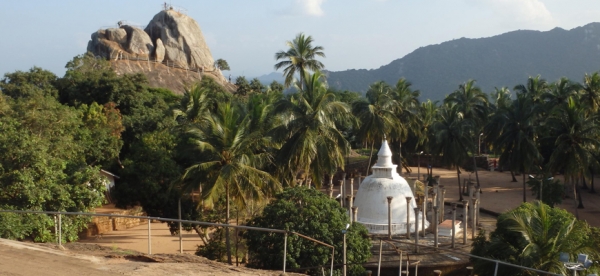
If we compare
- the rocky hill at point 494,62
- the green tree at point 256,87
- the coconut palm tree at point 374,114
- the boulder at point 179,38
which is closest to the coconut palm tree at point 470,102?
the coconut palm tree at point 374,114

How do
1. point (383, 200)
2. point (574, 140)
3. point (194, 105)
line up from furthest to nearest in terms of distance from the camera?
point (574, 140), point (194, 105), point (383, 200)

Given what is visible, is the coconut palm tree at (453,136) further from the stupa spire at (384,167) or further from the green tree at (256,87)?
the green tree at (256,87)

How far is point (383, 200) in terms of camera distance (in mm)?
24469

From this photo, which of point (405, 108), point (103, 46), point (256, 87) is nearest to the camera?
point (405, 108)

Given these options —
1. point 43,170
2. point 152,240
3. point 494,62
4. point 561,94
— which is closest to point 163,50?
point 152,240

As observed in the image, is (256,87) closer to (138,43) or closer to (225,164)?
(138,43)

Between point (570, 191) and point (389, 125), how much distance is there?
16097mm

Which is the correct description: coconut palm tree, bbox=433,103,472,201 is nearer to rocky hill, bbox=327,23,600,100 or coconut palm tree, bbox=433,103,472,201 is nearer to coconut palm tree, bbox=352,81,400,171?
coconut palm tree, bbox=352,81,400,171

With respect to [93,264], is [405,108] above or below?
above

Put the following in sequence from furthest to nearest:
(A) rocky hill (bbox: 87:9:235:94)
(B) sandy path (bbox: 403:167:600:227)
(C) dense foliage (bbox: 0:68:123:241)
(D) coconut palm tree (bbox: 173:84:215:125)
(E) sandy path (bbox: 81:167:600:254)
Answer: (A) rocky hill (bbox: 87:9:235:94), (B) sandy path (bbox: 403:167:600:227), (D) coconut palm tree (bbox: 173:84:215:125), (E) sandy path (bbox: 81:167:600:254), (C) dense foliage (bbox: 0:68:123:241)

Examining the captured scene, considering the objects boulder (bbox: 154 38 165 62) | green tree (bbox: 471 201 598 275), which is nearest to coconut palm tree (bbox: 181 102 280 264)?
green tree (bbox: 471 201 598 275)

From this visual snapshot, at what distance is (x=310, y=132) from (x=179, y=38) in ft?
160

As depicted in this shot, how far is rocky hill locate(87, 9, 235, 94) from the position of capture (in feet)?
198

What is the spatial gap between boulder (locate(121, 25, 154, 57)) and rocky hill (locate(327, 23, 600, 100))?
Result: 79.0 m
